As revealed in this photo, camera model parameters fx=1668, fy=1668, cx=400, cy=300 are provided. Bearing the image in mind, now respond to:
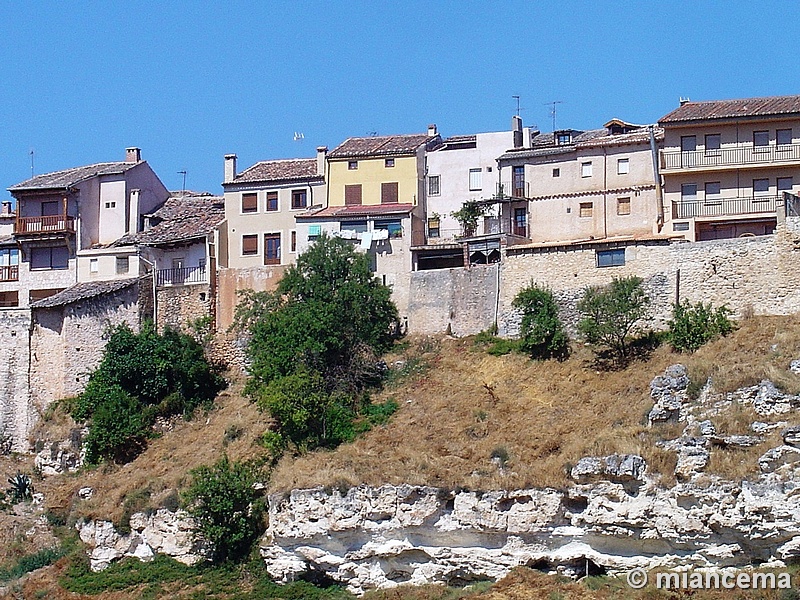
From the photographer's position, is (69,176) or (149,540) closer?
(149,540)

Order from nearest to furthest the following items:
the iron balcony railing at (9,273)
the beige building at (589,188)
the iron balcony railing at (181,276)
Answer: the beige building at (589,188)
the iron balcony railing at (181,276)
the iron balcony railing at (9,273)

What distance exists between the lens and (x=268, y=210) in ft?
233

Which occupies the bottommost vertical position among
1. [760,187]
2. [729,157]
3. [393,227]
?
[393,227]

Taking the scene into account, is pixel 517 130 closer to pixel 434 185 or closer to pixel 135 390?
pixel 434 185

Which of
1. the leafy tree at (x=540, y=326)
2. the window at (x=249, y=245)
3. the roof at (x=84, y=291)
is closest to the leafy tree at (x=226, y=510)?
the leafy tree at (x=540, y=326)

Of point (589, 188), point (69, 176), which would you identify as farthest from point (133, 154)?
point (589, 188)

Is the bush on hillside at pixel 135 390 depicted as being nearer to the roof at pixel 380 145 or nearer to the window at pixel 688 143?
the roof at pixel 380 145

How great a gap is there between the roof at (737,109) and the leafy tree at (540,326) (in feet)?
29.8

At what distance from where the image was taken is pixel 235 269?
6956cm

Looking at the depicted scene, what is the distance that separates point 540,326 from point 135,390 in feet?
53.7

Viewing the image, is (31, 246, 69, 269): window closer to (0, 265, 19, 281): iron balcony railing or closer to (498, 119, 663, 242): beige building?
(0, 265, 19, 281): iron balcony railing

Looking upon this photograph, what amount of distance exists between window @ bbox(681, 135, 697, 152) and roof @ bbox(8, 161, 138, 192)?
24887 mm

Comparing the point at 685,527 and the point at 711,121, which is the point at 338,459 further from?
the point at 711,121

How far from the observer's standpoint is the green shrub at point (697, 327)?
57.5 m
